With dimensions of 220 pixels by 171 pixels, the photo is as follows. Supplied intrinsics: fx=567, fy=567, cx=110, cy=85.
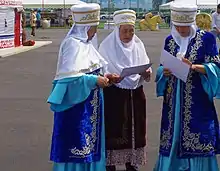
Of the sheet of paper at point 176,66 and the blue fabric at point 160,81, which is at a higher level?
the sheet of paper at point 176,66

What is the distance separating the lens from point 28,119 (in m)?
9.21

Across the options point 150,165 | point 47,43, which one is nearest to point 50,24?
point 47,43

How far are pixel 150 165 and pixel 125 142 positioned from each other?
92 centimetres

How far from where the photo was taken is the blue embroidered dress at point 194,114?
17.3 feet

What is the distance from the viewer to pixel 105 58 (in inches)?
224

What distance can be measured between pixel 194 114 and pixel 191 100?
0.14 m

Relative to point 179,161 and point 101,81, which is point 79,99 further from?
point 179,161

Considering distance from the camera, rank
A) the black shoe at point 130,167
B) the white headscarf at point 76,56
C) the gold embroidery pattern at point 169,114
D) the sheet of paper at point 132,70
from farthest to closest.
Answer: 1. the black shoe at point 130,167
2. the gold embroidery pattern at point 169,114
3. the sheet of paper at point 132,70
4. the white headscarf at point 76,56

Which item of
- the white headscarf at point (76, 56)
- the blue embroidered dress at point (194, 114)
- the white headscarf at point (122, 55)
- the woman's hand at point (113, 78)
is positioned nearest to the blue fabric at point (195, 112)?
the blue embroidered dress at point (194, 114)

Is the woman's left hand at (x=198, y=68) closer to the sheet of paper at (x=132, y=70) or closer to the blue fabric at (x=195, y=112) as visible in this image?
the blue fabric at (x=195, y=112)

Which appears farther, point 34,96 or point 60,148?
point 34,96

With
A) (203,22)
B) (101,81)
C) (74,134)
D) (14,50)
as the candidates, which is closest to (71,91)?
(101,81)

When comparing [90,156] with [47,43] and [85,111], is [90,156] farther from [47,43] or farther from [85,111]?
[47,43]

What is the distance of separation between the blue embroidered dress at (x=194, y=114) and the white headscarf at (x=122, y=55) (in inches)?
16.7
